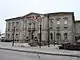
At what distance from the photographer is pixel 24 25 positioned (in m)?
57.9

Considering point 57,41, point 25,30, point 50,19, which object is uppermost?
point 50,19

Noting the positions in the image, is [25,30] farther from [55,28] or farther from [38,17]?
[55,28]

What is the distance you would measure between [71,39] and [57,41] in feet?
15.4

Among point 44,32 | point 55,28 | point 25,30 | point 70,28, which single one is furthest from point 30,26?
point 70,28

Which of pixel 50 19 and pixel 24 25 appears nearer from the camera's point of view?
pixel 50 19

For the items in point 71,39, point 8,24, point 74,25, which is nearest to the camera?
point 71,39

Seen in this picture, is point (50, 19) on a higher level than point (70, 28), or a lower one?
higher

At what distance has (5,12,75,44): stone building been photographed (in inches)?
1946

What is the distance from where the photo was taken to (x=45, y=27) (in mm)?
53438

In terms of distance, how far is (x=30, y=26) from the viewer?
5647 centimetres

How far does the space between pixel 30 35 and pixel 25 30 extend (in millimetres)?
3016

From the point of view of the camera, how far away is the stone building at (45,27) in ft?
162

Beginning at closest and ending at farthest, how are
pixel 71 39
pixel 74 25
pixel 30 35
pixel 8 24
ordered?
pixel 71 39 → pixel 74 25 → pixel 30 35 → pixel 8 24

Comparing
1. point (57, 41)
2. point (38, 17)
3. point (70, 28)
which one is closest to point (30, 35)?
point (38, 17)
